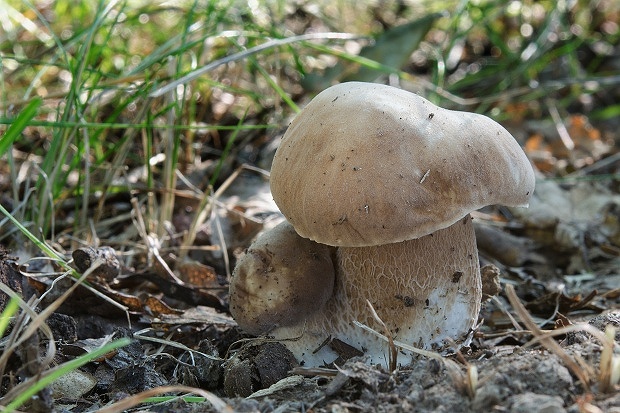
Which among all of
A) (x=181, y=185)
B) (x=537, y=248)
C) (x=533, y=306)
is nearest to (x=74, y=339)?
(x=181, y=185)

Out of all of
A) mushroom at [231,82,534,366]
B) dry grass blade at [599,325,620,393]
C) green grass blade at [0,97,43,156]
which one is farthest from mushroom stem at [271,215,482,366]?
green grass blade at [0,97,43,156]

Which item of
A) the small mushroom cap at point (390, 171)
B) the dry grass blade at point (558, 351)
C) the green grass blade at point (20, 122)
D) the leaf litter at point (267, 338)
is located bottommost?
the leaf litter at point (267, 338)

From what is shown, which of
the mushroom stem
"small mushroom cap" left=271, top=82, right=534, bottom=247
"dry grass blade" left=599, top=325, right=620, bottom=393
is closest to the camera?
"dry grass blade" left=599, top=325, right=620, bottom=393

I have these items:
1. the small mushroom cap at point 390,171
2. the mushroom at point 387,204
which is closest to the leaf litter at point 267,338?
the mushroom at point 387,204

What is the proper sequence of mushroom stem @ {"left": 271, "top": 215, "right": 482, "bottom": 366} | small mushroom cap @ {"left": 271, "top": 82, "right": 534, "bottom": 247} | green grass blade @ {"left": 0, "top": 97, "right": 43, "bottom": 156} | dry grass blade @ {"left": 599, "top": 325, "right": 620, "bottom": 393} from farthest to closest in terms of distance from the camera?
1. mushroom stem @ {"left": 271, "top": 215, "right": 482, "bottom": 366}
2. small mushroom cap @ {"left": 271, "top": 82, "right": 534, "bottom": 247}
3. green grass blade @ {"left": 0, "top": 97, "right": 43, "bottom": 156}
4. dry grass blade @ {"left": 599, "top": 325, "right": 620, "bottom": 393}

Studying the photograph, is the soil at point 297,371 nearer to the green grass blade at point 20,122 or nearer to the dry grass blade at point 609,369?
the dry grass blade at point 609,369

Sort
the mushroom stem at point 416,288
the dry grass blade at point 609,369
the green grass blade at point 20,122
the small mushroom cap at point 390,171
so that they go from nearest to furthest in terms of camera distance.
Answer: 1. the dry grass blade at point 609,369
2. the green grass blade at point 20,122
3. the small mushroom cap at point 390,171
4. the mushroom stem at point 416,288

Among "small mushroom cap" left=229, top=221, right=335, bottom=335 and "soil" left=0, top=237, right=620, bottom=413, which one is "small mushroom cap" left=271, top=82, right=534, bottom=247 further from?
"soil" left=0, top=237, right=620, bottom=413
